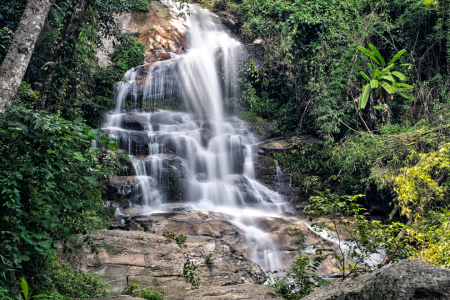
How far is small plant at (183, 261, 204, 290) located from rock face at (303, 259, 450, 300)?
428 cm

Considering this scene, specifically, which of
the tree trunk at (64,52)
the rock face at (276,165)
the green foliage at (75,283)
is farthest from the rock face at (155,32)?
the green foliage at (75,283)

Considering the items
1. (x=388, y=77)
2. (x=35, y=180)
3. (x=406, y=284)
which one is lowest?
(x=406, y=284)

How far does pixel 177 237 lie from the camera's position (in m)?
7.53

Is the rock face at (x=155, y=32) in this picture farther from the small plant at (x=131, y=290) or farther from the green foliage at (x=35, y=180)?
the green foliage at (x=35, y=180)

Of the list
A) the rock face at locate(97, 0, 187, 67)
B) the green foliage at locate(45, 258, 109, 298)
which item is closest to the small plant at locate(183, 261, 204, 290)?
the green foliage at locate(45, 258, 109, 298)

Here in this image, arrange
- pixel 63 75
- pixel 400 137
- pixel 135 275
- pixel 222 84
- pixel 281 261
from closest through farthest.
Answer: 1. pixel 63 75
2. pixel 135 275
3. pixel 400 137
4. pixel 281 261
5. pixel 222 84

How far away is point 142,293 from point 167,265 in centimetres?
118

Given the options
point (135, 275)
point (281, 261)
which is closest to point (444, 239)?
point (281, 261)

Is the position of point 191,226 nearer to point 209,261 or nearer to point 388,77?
point 209,261

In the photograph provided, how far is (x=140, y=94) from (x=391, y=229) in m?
14.7

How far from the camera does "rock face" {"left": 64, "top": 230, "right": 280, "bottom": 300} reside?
5.05m

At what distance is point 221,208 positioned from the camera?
39.1ft

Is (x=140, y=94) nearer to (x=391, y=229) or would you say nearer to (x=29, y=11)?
(x=29, y=11)

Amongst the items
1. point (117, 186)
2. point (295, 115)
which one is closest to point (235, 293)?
point (117, 186)
